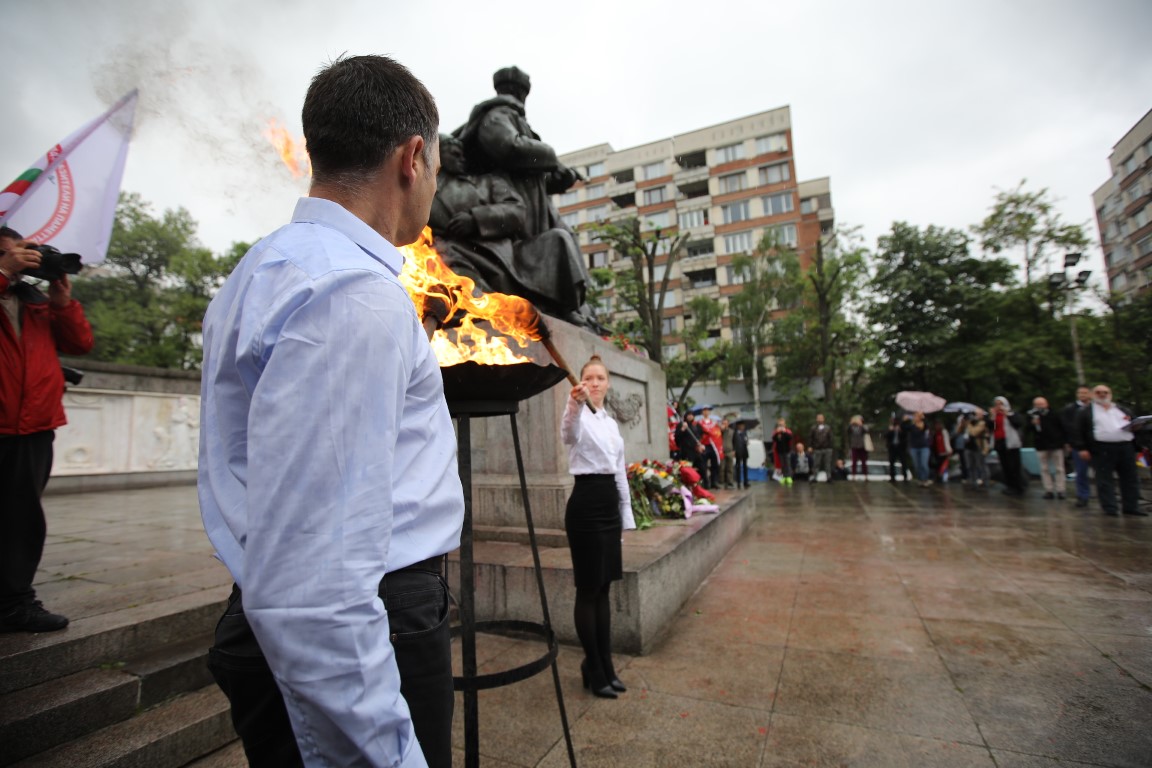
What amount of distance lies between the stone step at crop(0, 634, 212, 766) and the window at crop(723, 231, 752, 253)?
44.3 m

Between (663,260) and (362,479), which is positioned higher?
(663,260)

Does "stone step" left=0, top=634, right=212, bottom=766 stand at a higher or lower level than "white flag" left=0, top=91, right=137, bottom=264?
lower

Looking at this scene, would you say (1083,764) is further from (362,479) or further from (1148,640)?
(362,479)

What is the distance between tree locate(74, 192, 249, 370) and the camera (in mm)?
25078

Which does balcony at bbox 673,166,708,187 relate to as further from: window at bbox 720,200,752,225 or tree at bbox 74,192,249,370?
tree at bbox 74,192,249,370

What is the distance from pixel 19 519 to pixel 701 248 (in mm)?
45867

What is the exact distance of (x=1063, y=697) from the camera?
303 cm

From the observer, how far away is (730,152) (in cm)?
4500

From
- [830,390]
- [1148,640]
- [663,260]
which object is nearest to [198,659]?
[1148,640]

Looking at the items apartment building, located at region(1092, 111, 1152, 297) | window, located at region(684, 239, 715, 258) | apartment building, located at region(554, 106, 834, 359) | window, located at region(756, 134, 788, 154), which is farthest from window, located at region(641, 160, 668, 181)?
apartment building, located at region(1092, 111, 1152, 297)

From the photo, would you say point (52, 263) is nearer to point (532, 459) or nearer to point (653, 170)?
point (532, 459)

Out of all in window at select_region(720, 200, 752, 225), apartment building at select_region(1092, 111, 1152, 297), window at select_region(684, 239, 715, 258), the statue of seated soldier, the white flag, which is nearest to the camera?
the white flag

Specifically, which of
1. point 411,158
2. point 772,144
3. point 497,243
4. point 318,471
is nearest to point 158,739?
point 318,471

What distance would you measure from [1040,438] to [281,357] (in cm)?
1367
